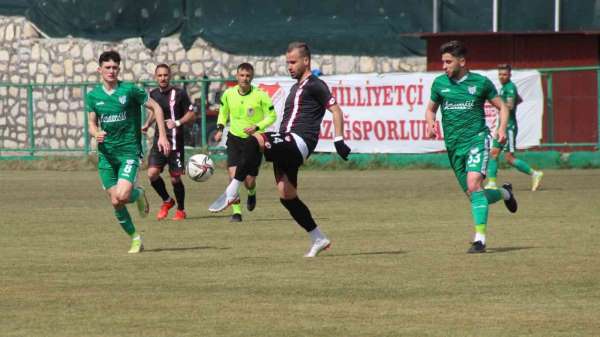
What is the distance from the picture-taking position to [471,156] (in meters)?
13.7

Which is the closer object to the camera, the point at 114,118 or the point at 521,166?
the point at 114,118

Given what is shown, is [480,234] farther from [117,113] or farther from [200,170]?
[200,170]

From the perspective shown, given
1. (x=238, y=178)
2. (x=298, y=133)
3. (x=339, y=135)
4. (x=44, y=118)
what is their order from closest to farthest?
1. (x=339, y=135)
2. (x=298, y=133)
3. (x=238, y=178)
4. (x=44, y=118)

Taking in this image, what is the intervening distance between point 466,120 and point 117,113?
11.1ft

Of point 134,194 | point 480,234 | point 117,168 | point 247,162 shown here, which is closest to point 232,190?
point 247,162

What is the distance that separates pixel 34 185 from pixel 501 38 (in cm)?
1230

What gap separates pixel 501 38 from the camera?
33.4 metres

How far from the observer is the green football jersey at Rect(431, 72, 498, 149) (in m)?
13.8

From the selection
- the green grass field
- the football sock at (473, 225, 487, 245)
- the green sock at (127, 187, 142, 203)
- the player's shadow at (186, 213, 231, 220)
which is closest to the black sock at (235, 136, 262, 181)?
the green grass field

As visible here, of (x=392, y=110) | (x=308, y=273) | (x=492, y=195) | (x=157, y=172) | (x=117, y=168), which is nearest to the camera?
(x=308, y=273)

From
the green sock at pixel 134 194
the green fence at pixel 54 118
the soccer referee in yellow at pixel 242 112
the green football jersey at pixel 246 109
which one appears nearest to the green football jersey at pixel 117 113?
the green sock at pixel 134 194

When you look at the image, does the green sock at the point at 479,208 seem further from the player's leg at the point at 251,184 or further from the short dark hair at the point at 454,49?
the player's leg at the point at 251,184

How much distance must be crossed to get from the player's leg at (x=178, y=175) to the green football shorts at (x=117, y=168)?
4.51m

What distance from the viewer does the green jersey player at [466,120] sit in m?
13.6
